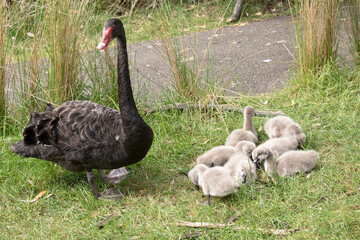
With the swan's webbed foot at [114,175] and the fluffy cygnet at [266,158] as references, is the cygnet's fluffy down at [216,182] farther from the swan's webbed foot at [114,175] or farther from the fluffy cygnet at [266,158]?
the swan's webbed foot at [114,175]

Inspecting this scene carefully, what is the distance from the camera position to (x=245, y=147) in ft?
12.8

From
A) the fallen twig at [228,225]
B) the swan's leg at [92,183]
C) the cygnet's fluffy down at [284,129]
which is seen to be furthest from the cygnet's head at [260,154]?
the swan's leg at [92,183]

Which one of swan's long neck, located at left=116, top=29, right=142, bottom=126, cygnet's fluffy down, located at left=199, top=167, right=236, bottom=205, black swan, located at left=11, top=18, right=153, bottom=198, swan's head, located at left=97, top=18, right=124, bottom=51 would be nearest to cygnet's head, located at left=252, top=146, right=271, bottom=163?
cygnet's fluffy down, located at left=199, top=167, right=236, bottom=205

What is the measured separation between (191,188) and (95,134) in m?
0.89

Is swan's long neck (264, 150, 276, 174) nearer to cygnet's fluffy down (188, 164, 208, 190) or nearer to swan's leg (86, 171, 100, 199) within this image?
cygnet's fluffy down (188, 164, 208, 190)

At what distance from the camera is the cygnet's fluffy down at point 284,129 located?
417cm

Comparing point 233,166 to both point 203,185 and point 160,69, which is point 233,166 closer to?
point 203,185

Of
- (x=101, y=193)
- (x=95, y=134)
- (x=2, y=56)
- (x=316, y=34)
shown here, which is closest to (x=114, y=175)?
(x=101, y=193)

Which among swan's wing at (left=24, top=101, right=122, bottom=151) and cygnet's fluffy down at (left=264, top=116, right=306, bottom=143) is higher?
swan's wing at (left=24, top=101, right=122, bottom=151)

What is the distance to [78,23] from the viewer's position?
176 inches

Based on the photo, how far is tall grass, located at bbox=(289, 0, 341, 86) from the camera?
491 centimetres

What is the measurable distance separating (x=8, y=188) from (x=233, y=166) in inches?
73.3

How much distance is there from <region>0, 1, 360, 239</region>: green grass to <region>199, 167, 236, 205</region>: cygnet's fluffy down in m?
0.12

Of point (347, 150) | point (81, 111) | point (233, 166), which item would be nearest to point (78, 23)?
point (81, 111)
